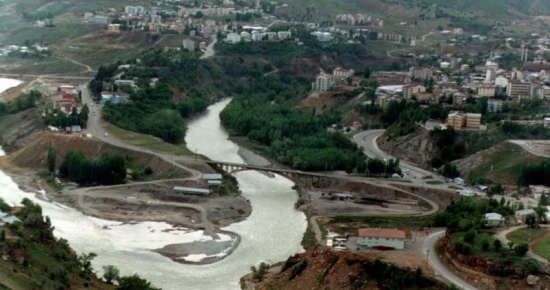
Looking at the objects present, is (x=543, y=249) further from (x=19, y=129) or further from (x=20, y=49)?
(x=20, y=49)

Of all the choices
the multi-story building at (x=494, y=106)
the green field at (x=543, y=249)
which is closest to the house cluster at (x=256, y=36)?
the multi-story building at (x=494, y=106)

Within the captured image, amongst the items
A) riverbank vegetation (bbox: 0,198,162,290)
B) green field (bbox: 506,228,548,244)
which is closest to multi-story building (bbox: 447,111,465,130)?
green field (bbox: 506,228,548,244)

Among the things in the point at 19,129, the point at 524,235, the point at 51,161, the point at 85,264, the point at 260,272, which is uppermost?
the point at 524,235

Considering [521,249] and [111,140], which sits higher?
[521,249]

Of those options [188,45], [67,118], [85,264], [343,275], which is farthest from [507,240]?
[188,45]

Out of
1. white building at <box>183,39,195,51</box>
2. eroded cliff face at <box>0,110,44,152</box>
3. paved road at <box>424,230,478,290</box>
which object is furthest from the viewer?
white building at <box>183,39,195,51</box>

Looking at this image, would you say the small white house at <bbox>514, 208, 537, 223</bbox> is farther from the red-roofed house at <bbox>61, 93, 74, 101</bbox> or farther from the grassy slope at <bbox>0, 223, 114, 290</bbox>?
the red-roofed house at <bbox>61, 93, 74, 101</bbox>

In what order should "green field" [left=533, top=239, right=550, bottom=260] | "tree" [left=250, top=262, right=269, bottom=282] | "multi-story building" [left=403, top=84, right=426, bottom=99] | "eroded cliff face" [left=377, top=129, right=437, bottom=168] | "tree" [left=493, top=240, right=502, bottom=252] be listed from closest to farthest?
1. "green field" [left=533, top=239, right=550, bottom=260]
2. "tree" [left=493, top=240, right=502, bottom=252]
3. "tree" [left=250, top=262, right=269, bottom=282]
4. "eroded cliff face" [left=377, top=129, right=437, bottom=168]
5. "multi-story building" [left=403, top=84, right=426, bottom=99]

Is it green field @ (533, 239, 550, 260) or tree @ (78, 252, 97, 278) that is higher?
green field @ (533, 239, 550, 260)
